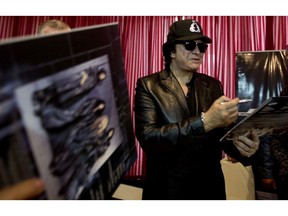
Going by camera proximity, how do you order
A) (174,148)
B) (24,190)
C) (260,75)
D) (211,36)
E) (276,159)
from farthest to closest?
1. (211,36)
2. (260,75)
3. (276,159)
4. (174,148)
5. (24,190)

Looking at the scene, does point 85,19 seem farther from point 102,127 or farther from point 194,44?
point 102,127

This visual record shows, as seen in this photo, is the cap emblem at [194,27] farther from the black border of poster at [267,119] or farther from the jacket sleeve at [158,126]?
the black border of poster at [267,119]

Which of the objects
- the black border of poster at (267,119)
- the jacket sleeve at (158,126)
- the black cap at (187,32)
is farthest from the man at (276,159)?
the black cap at (187,32)

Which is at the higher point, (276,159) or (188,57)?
(188,57)

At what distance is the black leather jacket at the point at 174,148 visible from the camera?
1.17m

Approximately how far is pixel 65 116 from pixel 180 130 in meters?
0.55

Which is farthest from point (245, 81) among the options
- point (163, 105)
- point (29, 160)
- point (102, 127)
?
→ point (29, 160)

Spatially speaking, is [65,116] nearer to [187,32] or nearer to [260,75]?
[187,32]

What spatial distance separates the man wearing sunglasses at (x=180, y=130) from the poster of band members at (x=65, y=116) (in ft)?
0.90

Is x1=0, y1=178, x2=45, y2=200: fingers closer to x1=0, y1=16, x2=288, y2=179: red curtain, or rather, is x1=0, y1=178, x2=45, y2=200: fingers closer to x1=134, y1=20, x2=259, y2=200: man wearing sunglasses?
x1=134, y1=20, x2=259, y2=200: man wearing sunglasses

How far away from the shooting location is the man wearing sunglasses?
1.16 meters

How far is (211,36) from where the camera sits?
272 centimetres

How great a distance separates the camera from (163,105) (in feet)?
3.93

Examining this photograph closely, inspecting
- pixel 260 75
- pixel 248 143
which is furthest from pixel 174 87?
pixel 260 75
